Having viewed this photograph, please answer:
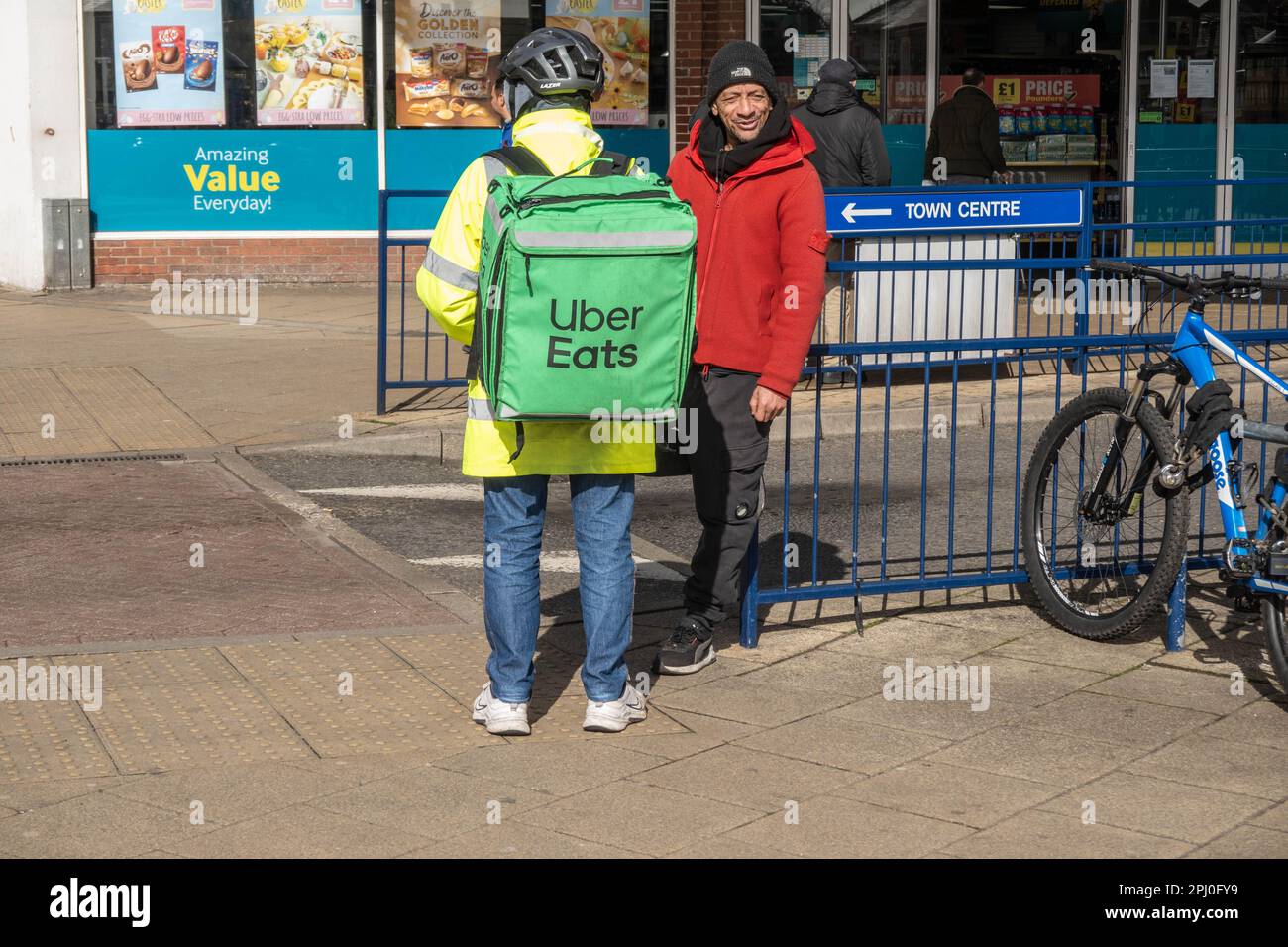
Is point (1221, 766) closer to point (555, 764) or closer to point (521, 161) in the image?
point (555, 764)

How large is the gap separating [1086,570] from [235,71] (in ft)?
37.5

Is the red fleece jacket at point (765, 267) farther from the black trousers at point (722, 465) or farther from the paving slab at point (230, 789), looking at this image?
the paving slab at point (230, 789)

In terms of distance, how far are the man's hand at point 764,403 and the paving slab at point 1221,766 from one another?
1.50m

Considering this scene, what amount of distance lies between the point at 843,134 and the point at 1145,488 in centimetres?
584

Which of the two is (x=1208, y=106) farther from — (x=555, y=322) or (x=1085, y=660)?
(x=555, y=322)

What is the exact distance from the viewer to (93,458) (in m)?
9.55

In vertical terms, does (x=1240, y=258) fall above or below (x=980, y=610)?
above

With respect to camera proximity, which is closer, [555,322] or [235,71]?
[555,322]

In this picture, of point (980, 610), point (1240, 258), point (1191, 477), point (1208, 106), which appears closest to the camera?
point (1191, 477)

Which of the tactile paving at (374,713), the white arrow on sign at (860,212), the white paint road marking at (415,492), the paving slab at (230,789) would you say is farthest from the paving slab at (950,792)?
the white arrow on sign at (860,212)

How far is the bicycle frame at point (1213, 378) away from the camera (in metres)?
5.70

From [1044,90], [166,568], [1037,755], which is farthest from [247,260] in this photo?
[1037,755]

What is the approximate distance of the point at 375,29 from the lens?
643 inches

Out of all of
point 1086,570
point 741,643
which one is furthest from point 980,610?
point 741,643
